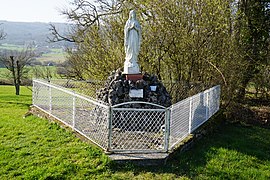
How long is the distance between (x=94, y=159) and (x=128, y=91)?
234cm

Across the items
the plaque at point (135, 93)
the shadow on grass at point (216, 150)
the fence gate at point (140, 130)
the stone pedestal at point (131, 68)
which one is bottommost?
the shadow on grass at point (216, 150)

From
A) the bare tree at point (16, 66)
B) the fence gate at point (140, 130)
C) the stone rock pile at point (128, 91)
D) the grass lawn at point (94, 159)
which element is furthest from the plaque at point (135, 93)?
the bare tree at point (16, 66)

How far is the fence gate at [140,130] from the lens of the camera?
511 cm

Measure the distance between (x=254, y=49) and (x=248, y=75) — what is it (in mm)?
1188

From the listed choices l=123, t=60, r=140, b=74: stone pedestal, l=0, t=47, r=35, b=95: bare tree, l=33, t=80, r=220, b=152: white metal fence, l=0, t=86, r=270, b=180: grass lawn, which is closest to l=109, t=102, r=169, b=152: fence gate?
l=33, t=80, r=220, b=152: white metal fence

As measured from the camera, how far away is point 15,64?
66.8ft

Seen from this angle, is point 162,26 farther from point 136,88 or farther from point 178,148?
point 178,148

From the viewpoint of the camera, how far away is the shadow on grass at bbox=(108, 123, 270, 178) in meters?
4.73

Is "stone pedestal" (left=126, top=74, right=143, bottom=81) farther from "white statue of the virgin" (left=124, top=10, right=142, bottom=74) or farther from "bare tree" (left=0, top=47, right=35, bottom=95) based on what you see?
"bare tree" (left=0, top=47, right=35, bottom=95)

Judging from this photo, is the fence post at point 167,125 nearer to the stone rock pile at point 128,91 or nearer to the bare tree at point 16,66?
the stone rock pile at point 128,91

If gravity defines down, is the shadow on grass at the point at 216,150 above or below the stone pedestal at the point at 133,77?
below

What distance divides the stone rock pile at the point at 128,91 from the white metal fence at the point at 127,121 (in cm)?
41

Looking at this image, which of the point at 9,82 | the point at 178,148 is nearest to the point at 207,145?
the point at 178,148

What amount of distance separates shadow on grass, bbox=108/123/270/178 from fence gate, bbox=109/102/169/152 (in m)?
0.43
